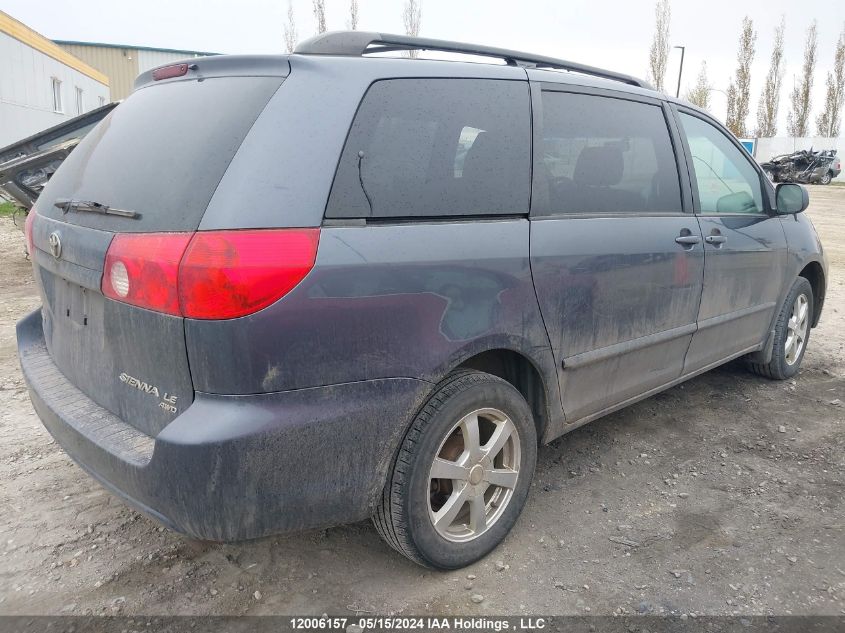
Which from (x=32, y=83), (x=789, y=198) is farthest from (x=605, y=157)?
(x=32, y=83)

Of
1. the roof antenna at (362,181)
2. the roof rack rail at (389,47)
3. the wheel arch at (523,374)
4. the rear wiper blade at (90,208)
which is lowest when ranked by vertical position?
the wheel arch at (523,374)

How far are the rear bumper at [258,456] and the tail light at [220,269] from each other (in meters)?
0.26

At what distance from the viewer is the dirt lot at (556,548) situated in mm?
2354

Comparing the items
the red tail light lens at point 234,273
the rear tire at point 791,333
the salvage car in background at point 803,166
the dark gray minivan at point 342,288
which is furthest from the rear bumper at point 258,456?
the salvage car in background at point 803,166

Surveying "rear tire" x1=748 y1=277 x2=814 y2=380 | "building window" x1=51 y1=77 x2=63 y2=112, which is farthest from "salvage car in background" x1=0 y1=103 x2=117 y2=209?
"building window" x1=51 y1=77 x2=63 y2=112

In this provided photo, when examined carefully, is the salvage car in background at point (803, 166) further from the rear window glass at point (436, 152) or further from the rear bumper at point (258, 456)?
the rear bumper at point (258, 456)

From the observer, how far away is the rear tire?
4484 millimetres

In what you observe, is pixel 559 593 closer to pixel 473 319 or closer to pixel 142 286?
pixel 473 319

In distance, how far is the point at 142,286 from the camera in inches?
77.9

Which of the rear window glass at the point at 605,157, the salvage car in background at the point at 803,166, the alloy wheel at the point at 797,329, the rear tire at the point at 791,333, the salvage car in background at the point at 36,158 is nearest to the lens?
the rear window glass at the point at 605,157

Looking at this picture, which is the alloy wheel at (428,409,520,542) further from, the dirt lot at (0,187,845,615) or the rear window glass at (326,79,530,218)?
the rear window glass at (326,79,530,218)

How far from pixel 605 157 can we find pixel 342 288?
5.20ft

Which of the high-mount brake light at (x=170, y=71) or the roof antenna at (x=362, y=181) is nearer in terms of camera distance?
the roof antenna at (x=362, y=181)

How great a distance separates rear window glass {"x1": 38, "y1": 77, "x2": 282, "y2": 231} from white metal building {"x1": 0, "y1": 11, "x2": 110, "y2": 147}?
16414mm
